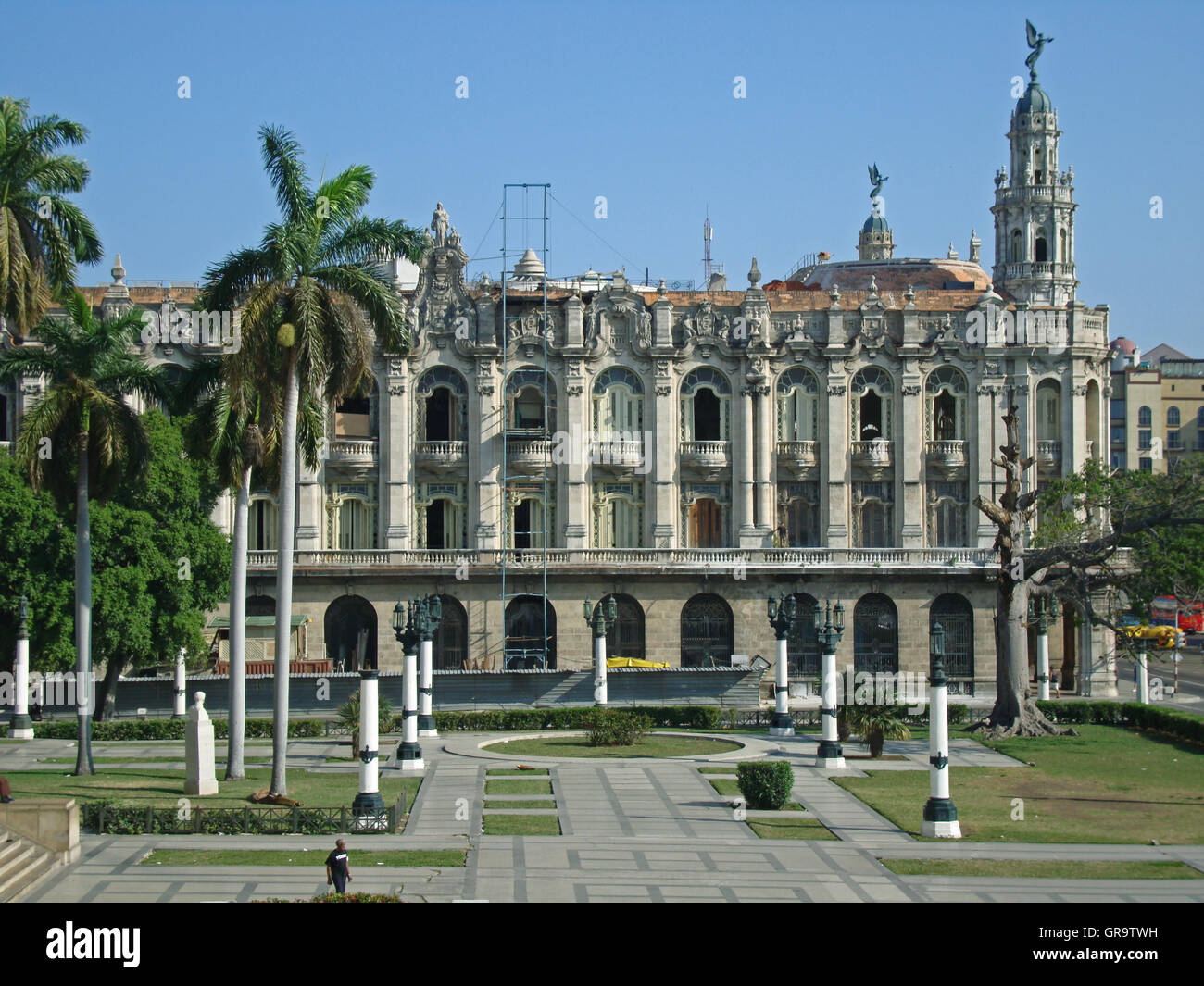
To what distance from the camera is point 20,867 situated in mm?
32188

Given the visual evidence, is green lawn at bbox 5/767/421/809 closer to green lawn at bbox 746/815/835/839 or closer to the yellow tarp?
green lawn at bbox 746/815/835/839

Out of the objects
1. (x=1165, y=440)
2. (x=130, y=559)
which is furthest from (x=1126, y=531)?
(x=1165, y=440)

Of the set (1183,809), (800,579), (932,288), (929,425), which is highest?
(932,288)

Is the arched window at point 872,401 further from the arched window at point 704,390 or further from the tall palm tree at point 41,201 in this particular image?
the tall palm tree at point 41,201

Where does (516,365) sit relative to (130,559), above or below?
above

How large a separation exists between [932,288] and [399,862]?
63847 mm

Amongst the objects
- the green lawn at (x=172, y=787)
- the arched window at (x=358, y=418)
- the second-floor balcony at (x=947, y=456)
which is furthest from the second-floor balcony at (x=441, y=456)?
the green lawn at (x=172, y=787)

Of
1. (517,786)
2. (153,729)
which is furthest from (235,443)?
(153,729)

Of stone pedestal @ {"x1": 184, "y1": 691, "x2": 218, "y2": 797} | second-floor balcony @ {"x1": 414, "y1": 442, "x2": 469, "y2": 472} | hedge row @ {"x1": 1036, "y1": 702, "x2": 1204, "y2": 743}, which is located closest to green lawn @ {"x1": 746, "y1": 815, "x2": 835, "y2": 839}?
stone pedestal @ {"x1": 184, "y1": 691, "x2": 218, "y2": 797}

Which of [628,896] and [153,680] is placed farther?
[153,680]

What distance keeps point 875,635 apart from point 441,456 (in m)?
22.4

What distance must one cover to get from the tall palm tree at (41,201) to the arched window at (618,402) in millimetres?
36773

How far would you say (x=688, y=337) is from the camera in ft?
261
